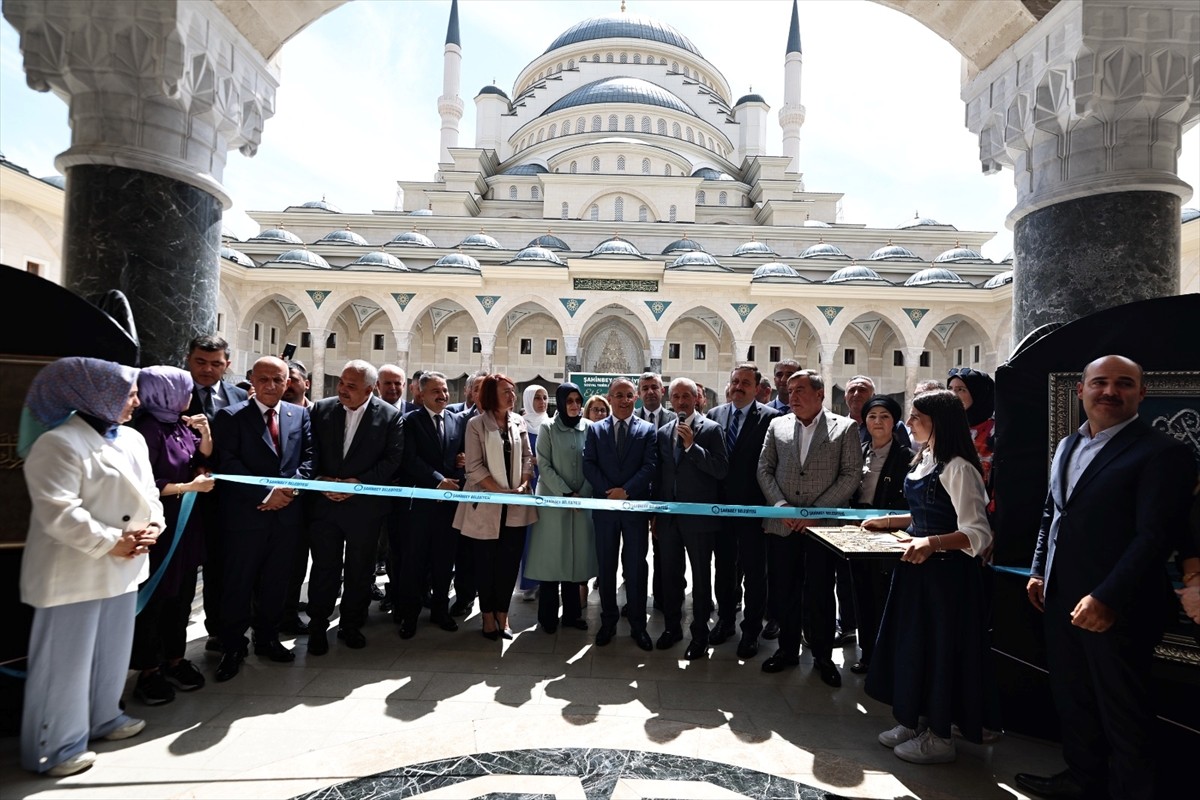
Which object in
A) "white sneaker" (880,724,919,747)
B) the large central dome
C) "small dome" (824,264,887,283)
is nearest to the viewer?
"white sneaker" (880,724,919,747)

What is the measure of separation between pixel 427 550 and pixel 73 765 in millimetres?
1796

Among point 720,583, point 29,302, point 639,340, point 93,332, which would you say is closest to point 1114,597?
point 720,583

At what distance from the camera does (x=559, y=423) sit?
366 centimetres

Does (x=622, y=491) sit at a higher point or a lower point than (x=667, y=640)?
higher

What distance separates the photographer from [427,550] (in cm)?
364

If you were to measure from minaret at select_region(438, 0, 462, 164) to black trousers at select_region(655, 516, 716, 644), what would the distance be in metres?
30.5

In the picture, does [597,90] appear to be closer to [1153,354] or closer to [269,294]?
[269,294]

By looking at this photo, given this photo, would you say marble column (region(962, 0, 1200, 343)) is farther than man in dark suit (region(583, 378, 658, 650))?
No

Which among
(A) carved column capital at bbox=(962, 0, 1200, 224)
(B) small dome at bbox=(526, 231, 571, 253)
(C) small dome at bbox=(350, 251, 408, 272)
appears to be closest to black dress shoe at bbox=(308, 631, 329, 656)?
(A) carved column capital at bbox=(962, 0, 1200, 224)

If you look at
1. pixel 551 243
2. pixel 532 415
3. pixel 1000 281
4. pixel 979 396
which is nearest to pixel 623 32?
pixel 551 243

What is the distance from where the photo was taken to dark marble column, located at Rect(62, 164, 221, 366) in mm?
3154

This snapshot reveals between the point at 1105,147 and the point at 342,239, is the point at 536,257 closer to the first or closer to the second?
the point at 342,239

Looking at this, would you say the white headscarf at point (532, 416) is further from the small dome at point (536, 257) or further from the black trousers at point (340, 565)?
the small dome at point (536, 257)

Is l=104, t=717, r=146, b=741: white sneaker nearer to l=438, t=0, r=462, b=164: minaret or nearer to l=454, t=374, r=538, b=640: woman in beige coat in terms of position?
l=454, t=374, r=538, b=640: woman in beige coat
